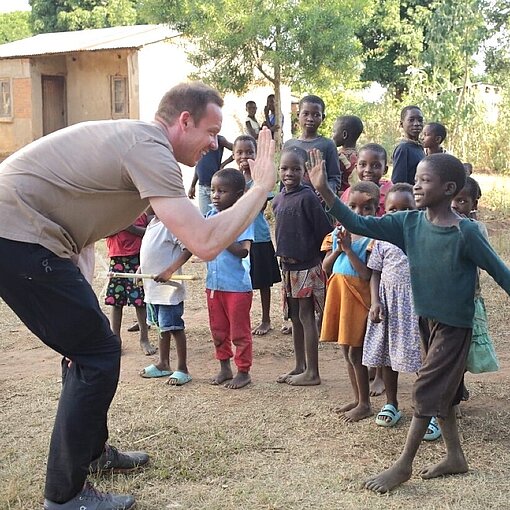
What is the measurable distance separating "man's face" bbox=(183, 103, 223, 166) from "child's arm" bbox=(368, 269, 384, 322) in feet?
4.28

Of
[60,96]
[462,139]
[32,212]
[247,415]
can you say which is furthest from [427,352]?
[60,96]

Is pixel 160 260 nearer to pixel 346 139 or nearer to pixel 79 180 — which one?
pixel 346 139

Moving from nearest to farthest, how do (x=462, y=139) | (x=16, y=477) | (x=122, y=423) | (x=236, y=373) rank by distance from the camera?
(x=16, y=477) → (x=122, y=423) → (x=236, y=373) → (x=462, y=139)

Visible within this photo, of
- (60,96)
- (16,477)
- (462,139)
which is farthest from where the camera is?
(60,96)

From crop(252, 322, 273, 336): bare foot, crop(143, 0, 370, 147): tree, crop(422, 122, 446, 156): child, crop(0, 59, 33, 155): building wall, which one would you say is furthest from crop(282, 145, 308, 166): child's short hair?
crop(0, 59, 33, 155): building wall

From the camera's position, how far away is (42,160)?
3.07 metres

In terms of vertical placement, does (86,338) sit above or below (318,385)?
above

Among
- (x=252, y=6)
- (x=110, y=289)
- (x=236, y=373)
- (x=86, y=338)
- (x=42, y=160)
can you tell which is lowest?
(x=236, y=373)

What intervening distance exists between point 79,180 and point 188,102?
547mm

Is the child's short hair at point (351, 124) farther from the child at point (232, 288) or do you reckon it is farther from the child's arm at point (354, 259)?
the child's arm at point (354, 259)

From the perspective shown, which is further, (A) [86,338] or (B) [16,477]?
(B) [16,477]

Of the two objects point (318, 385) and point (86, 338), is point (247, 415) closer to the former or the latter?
point (318, 385)

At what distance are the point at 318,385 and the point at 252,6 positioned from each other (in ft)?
29.0

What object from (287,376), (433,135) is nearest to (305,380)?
(287,376)
